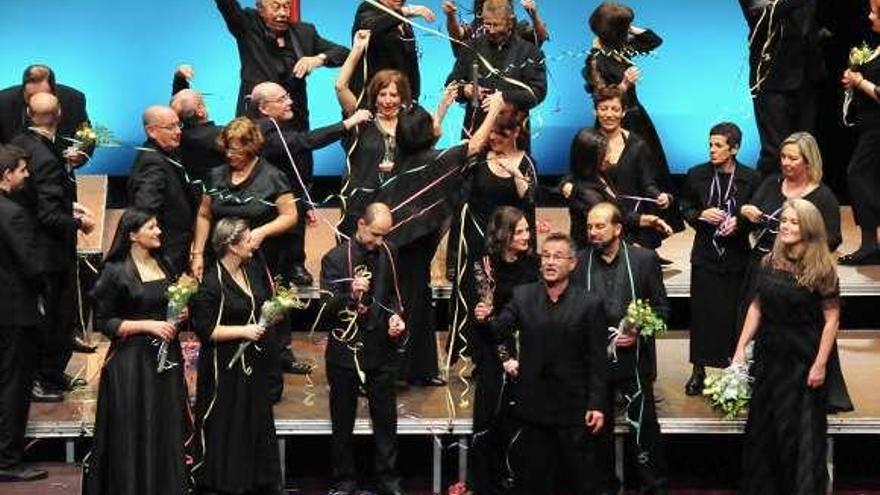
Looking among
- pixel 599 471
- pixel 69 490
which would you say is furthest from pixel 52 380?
pixel 599 471

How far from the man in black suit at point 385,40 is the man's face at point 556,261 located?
2.25 meters

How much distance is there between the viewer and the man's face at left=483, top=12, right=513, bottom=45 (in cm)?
1195

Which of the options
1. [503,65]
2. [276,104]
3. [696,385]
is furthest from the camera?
[503,65]

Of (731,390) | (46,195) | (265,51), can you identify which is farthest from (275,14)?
(731,390)

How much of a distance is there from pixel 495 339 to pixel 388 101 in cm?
145

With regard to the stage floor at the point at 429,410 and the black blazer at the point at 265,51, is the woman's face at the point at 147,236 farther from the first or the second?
the black blazer at the point at 265,51

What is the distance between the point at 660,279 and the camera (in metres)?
10.8

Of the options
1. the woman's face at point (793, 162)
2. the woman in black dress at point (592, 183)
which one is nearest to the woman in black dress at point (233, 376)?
the woman in black dress at point (592, 183)

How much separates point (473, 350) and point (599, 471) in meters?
1.13

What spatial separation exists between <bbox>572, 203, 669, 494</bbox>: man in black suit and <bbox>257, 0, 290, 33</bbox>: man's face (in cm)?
233

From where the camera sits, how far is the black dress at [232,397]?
1059cm

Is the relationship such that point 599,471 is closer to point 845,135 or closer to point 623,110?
point 623,110

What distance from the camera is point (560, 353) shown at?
1034 centimetres

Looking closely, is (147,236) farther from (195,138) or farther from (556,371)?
(556,371)
